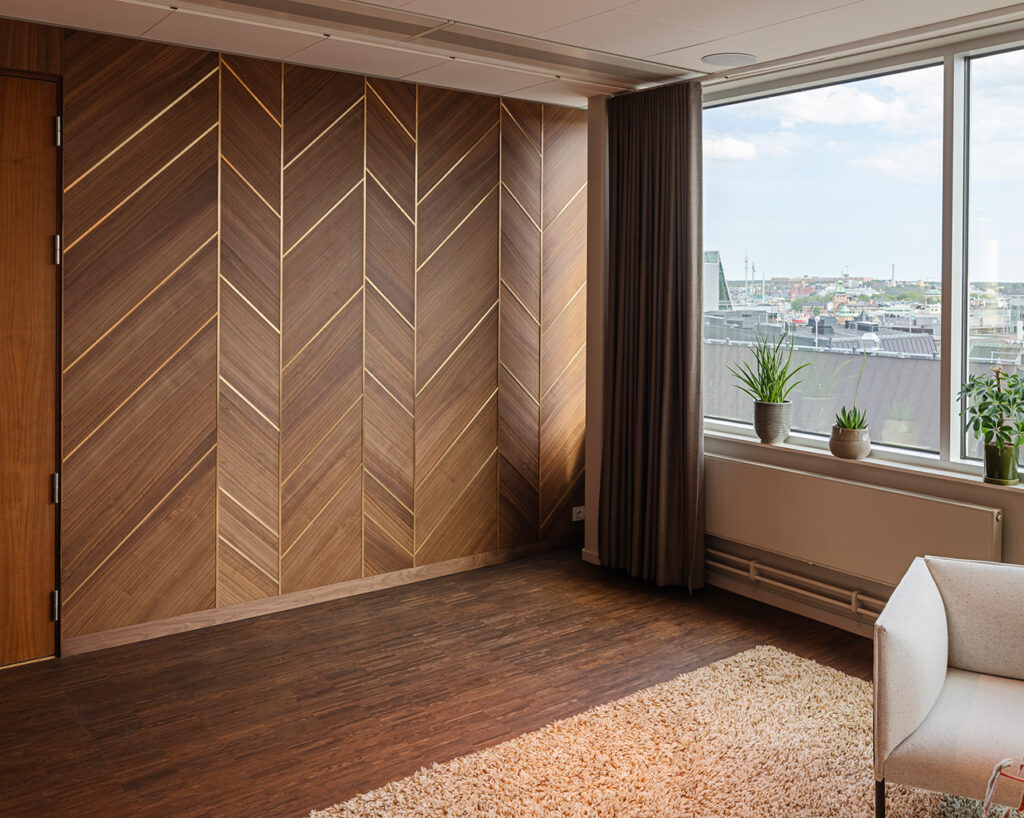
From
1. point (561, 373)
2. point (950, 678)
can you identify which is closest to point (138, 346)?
point (561, 373)

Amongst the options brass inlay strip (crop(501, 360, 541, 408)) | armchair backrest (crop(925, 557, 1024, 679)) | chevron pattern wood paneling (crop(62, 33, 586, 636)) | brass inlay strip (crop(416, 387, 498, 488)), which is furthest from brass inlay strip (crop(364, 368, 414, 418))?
armchair backrest (crop(925, 557, 1024, 679))

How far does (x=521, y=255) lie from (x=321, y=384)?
140 cm

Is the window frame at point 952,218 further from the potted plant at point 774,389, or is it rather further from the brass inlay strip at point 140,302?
the brass inlay strip at point 140,302

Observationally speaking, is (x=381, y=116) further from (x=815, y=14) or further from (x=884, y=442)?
(x=884, y=442)

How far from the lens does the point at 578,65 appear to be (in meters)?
4.23

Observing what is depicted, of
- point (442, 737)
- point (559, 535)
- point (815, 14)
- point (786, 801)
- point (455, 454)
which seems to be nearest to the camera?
point (786, 801)

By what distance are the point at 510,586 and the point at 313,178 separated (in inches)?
89.5

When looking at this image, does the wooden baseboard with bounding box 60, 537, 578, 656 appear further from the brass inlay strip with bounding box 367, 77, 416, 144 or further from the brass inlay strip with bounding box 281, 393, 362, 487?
the brass inlay strip with bounding box 367, 77, 416, 144

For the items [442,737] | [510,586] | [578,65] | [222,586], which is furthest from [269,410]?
[578,65]

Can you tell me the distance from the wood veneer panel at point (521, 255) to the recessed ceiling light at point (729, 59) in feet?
4.49

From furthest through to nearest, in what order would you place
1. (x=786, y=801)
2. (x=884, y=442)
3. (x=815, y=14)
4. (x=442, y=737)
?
(x=884, y=442) < (x=815, y=14) < (x=442, y=737) < (x=786, y=801)

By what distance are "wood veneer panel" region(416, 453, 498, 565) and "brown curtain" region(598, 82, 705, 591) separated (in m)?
0.67

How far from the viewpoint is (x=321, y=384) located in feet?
14.6

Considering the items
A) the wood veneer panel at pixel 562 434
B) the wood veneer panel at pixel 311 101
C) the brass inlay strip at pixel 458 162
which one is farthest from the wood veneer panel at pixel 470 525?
the wood veneer panel at pixel 311 101
